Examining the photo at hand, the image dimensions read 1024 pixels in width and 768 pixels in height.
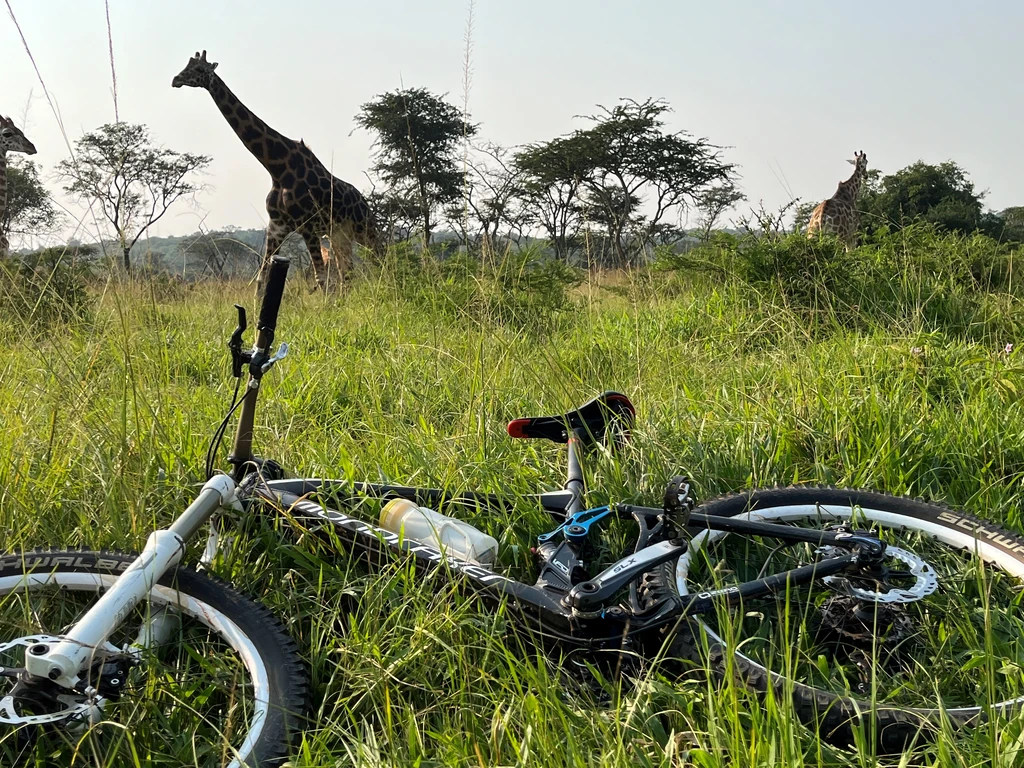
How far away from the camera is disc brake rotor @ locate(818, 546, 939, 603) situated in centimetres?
145

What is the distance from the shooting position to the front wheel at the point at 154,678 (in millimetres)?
1285

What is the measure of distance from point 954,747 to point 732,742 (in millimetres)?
345

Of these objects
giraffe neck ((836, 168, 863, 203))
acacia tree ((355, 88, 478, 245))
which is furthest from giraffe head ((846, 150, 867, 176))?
acacia tree ((355, 88, 478, 245))

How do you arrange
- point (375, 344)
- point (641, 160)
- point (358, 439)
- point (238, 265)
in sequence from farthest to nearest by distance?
1. point (641, 160)
2. point (238, 265)
3. point (375, 344)
4. point (358, 439)

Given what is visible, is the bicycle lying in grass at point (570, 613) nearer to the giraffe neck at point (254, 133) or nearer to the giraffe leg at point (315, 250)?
the giraffe leg at point (315, 250)

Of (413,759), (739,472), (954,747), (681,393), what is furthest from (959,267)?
(413,759)

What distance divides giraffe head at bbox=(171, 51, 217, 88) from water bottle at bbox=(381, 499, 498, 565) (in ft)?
24.7

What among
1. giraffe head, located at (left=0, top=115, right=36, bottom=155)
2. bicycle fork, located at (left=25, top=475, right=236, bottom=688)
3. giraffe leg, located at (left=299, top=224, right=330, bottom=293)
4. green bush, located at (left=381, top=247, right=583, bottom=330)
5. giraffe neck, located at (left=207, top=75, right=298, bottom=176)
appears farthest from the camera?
giraffe neck, located at (left=207, top=75, right=298, bottom=176)

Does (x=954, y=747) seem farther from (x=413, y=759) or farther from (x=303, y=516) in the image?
(x=303, y=516)

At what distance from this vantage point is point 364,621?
5.30 feet

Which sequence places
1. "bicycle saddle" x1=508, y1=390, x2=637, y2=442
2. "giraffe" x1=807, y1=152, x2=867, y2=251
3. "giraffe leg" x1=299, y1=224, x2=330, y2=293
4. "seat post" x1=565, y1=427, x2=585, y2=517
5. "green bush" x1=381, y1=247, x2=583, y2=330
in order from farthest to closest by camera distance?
"giraffe" x1=807, y1=152, x2=867, y2=251 < "giraffe leg" x1=299, y1=224, x2=330, y2=293 < "green bush" x1=381, y1=247, x2=583, y2=330 < "bicycle saddle" x1=508, y1=390, x2=637, y2=442 < "seat post" x1=565, y1=427, x2=585, y2=517

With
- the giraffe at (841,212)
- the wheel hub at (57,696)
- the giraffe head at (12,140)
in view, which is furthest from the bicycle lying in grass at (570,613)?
the giraffe at (841,212)

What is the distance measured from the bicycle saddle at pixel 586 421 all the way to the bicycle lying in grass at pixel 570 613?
0.24 ft

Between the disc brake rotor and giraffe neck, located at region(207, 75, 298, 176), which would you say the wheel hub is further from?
giraffe neck, located at region(207, 75, 298, 176)
